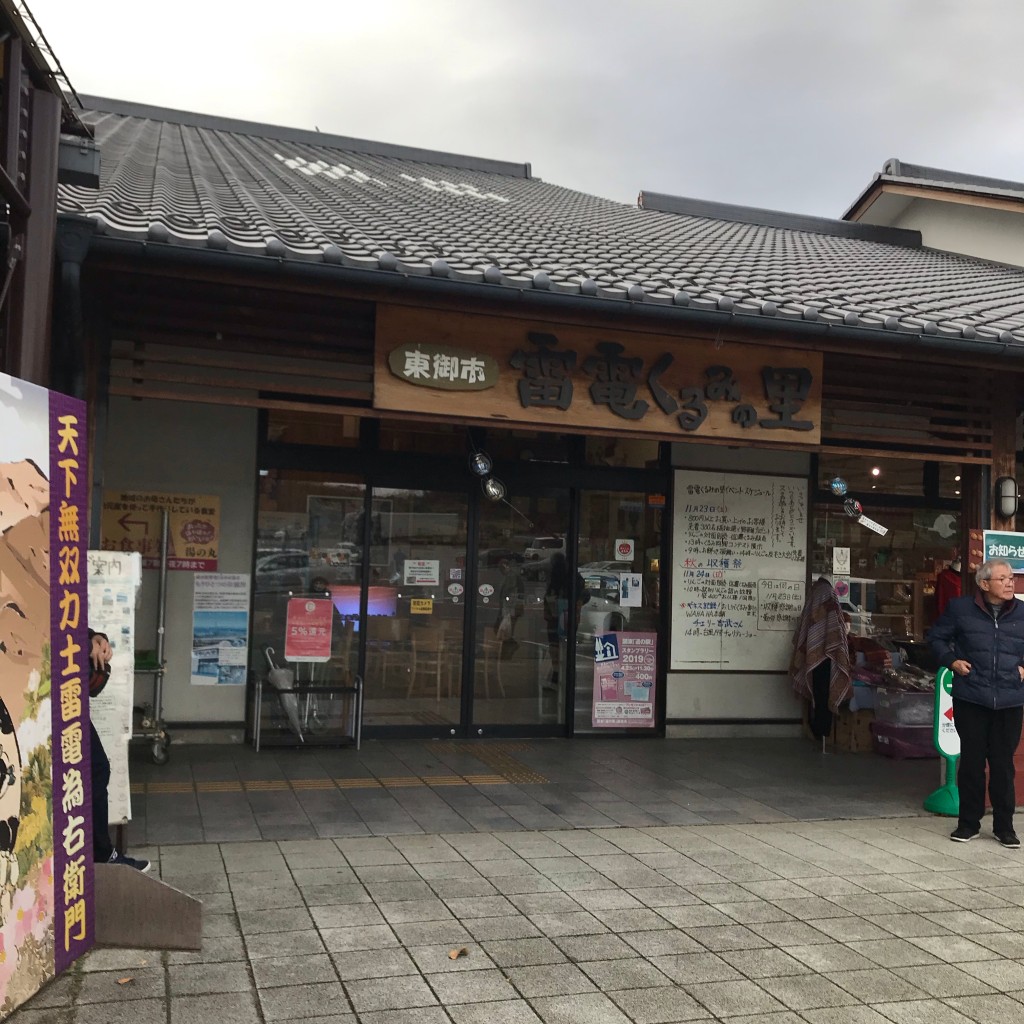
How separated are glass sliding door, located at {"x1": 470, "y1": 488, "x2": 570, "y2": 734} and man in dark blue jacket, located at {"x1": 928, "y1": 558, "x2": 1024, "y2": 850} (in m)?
3.93

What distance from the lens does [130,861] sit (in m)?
5.27

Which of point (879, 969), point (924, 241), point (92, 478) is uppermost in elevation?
point (924, 241)

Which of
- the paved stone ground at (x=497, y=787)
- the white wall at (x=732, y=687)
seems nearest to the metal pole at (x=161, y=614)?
the paved stone ground at (x=497, y=787)

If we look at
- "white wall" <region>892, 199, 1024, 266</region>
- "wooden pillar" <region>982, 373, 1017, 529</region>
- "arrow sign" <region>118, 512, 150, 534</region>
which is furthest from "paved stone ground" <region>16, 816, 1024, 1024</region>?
"white wall" <region>892, 199, 1024, 266</region>

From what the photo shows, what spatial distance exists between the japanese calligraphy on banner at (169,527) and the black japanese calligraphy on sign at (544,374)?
3568 millimetres

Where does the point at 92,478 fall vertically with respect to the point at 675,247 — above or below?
below

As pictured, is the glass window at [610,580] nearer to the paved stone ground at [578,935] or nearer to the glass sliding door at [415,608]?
the glass sliding door at [415,608]

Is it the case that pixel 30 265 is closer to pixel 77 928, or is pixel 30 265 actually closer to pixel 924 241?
pixel 77 928

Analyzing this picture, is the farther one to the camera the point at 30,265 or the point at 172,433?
the point at 172,433

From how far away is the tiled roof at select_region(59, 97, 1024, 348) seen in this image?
→ 6.30 meters

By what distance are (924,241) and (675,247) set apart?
6.68 m

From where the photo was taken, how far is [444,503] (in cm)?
965

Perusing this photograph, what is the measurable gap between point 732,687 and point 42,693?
7.47 meters

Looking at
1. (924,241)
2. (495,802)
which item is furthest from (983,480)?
(924,241)
